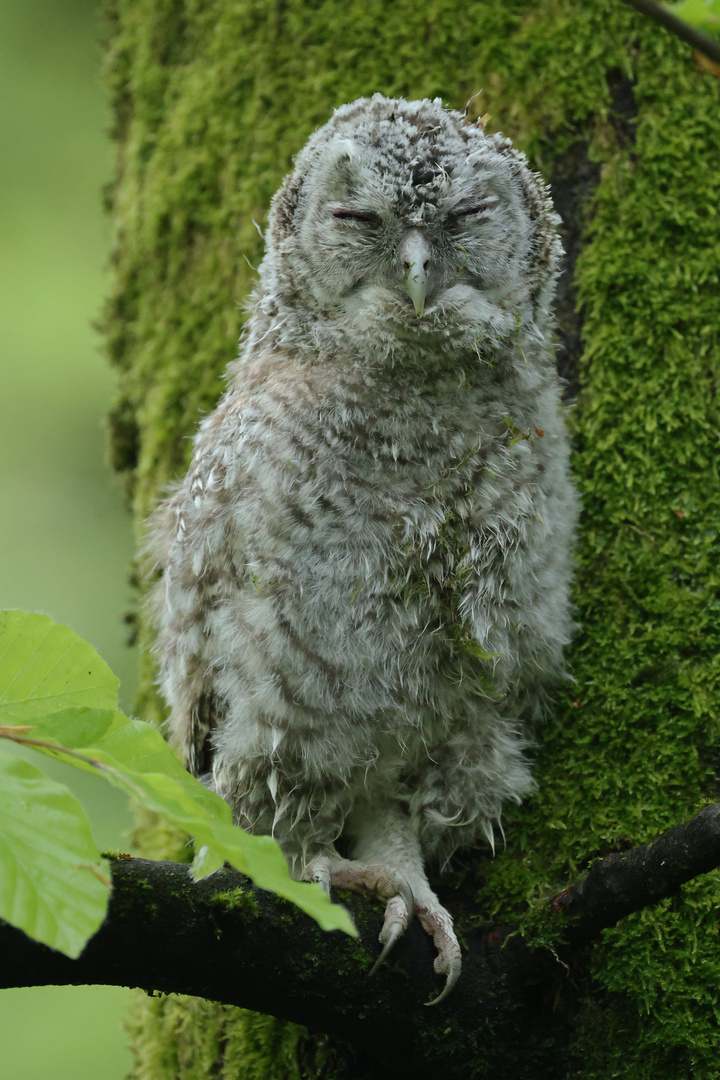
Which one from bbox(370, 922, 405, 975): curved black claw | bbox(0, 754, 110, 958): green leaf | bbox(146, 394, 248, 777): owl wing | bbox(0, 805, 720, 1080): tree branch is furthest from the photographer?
bbox(146, 394, 248, 777): owl wing

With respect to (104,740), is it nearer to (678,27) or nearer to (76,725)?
(76,725)

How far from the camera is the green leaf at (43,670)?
104 cm

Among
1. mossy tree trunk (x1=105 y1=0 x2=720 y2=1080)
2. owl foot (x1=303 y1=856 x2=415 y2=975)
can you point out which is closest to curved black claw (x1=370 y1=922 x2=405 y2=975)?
owl foot (x1=303 y1=856 x2=415 y2=975)

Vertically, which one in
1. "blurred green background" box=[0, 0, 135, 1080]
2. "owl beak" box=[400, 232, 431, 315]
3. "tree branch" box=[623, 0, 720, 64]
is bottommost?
"blurred green background" box=[0, 0, 135, 1080]

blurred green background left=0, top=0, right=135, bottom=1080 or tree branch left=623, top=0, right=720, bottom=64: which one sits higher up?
tree branch left=623, top=0, right=720, bottom=64

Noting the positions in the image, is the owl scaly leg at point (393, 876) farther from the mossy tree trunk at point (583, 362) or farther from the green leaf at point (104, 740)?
the green leaf at point (104, 740)

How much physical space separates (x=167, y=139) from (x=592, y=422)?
1.47 metres

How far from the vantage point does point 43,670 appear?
41.1 inches

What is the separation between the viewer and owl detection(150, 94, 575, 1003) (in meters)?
1.77

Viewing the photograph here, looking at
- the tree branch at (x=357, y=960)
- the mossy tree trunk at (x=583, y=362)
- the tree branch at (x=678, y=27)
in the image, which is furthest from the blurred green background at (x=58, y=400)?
the tree branch at (x=678, y=27)

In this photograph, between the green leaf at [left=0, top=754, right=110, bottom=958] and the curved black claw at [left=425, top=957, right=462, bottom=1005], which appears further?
the curved black claw at [left=425, top=957, right=462, bottom=1005]

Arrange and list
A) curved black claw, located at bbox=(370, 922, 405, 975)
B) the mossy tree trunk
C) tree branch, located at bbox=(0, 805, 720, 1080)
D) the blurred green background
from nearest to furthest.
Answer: tree branch, located at bbox=(0, 805, 720, 1080)
curved black claw, located at bbox=(370, 922, 405, 975)
the mossy tree trunk
the blurred green background

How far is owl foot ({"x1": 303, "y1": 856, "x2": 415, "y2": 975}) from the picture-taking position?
5.35 feet

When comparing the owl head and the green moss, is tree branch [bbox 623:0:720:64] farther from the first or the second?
the green moss
